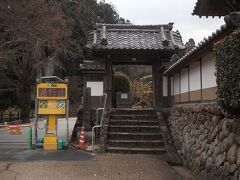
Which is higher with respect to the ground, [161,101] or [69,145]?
[161,101]

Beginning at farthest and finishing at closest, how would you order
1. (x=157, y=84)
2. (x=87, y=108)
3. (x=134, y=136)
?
(x=157, y=84) → (x=87, y=108) → (x=134, y=136)

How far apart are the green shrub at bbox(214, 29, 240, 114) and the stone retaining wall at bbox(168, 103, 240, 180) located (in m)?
0.53

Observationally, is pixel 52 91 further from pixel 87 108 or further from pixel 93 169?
pixel 93 169

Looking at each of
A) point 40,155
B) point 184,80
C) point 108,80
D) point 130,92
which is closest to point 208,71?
point 184,80

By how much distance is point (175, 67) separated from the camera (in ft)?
50.2

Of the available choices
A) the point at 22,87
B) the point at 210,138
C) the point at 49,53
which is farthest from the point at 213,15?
the point at 22,87

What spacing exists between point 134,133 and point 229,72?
28.9ft

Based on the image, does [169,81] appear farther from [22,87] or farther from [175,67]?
[22,87]

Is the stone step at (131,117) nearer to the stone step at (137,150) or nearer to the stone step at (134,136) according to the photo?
the stone step at (134,136)

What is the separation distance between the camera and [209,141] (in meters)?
9.62

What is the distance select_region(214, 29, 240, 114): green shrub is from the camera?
6.64 metres

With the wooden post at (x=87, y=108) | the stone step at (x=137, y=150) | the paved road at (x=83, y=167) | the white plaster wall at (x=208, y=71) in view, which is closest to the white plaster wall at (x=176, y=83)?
the stone step at (x=137, y=150)

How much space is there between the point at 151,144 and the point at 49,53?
21388 millimetres

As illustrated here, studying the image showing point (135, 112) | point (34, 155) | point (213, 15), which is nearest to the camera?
point (213, 15)
